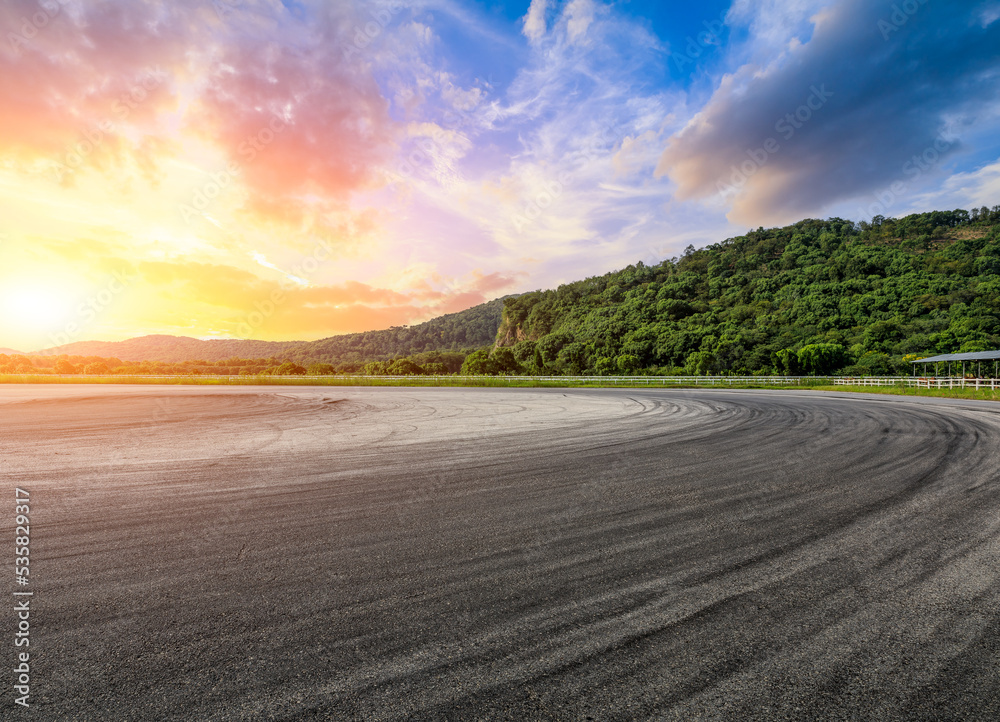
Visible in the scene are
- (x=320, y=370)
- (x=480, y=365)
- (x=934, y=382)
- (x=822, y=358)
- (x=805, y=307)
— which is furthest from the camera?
(x=480, y=365)

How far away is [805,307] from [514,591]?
87.6 metres

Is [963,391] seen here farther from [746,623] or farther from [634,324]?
[634,324]

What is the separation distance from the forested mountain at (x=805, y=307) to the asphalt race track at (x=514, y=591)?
183 feet

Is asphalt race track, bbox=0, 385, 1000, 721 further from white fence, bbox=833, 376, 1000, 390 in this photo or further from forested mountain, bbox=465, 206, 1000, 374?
forested mountain, bbox=465, 206, 1000, 374

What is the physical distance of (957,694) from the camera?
2.07 m

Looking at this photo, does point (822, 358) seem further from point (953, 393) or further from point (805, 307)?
point (953, 393)

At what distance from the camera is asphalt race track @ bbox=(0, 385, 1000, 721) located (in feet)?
6.80

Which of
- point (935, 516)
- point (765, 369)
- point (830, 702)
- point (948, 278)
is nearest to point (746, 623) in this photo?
point (830, 702)

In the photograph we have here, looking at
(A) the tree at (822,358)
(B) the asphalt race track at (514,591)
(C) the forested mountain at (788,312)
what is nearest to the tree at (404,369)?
(C) the forested mountain at (788,312)

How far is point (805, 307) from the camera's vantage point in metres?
75.1

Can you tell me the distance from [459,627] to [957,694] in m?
2.30

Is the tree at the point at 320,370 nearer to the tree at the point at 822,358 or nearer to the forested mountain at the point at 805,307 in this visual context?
the forested mountain at the point at 805,307

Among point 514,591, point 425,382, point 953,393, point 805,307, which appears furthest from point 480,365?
point 514,591

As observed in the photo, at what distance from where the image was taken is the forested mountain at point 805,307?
6159 centimetres
